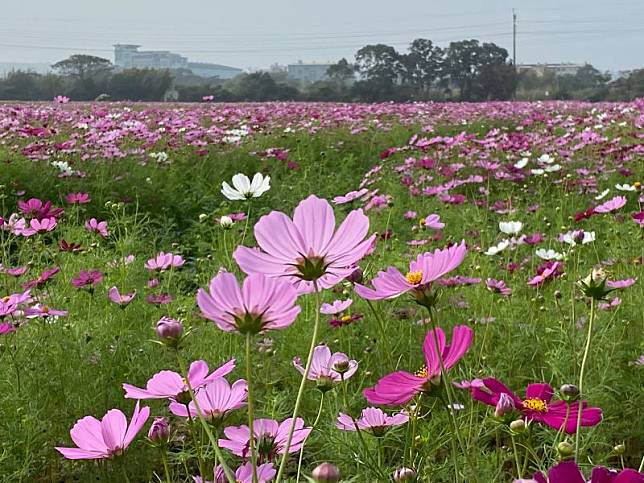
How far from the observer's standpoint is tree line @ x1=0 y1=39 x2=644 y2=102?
2070 centimetres

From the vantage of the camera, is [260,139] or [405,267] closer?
[405,267]

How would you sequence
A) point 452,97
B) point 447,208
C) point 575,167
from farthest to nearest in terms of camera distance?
point 452,97 < point 575,167 < point 447,208

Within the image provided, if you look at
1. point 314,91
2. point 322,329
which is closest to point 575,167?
point 322,329

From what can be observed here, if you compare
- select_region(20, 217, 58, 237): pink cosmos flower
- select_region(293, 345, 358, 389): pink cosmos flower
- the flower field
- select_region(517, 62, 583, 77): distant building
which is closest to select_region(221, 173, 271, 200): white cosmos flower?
the flower field

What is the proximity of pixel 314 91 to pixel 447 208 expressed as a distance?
63.0 feet

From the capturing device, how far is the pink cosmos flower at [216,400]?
0.58m

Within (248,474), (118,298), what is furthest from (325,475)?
(118,298)

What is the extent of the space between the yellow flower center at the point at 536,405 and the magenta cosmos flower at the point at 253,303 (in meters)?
0.28

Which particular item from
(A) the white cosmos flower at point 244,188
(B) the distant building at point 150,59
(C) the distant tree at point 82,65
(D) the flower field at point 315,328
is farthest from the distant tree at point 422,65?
(B) the distant building at point 150,59

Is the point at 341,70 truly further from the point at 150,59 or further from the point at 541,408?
the point at 150,59

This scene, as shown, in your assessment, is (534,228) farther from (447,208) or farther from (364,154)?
(364,154)

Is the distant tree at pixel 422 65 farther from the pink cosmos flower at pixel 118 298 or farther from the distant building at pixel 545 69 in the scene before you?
the pink cosmos flower at pixel 118 298

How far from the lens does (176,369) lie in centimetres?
149

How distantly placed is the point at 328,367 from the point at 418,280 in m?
0.22
